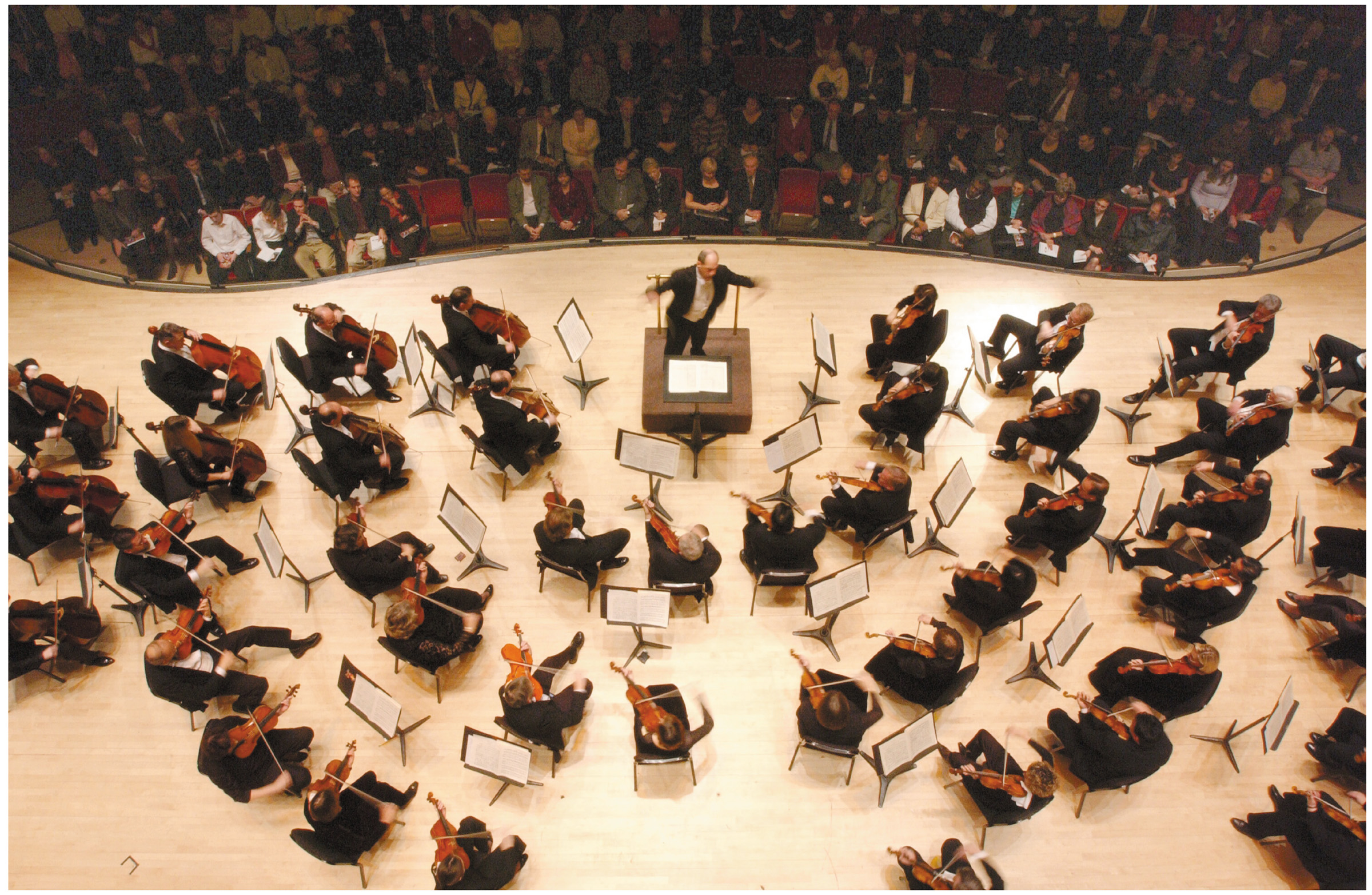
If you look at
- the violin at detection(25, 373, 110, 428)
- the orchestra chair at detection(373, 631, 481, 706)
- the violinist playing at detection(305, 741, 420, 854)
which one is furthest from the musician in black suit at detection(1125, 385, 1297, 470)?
the violin at detection(25, 373, 110, 428)

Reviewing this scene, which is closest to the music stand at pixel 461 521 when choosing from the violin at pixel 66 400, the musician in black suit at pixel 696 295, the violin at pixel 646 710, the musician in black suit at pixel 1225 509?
the violin at pixel 646 710

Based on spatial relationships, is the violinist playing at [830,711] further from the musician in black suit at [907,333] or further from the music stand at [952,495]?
the musician in black suit at [907,333]

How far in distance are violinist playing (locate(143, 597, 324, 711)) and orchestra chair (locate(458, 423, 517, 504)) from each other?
1.88 m

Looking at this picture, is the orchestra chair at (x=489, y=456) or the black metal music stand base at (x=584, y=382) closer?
the orchestra chair at (x=489, y=456)

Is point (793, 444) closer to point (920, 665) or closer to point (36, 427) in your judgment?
point (920, 665)

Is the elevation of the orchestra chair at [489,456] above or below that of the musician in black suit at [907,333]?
below

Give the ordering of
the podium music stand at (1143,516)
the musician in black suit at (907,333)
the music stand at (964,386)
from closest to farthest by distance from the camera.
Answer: the podium music stand at (1143,516) → the musician in black suit at (907,333) → the music stand at (964,386)

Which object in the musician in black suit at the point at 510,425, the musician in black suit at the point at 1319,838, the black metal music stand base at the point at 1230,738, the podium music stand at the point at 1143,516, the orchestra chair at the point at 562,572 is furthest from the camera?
the musician in black suit at the point at 510,425

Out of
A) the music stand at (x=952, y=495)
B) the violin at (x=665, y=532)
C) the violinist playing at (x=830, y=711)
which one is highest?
the music stand at (x=952, y=495)

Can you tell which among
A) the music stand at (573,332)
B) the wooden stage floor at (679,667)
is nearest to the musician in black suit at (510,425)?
the wooden stage floor at (679,667)

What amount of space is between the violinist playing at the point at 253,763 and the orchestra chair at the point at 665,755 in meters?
2.06

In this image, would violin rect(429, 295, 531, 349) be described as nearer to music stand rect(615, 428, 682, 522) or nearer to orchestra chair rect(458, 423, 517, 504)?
orchestra chair rect(458, 423, 517, 504)

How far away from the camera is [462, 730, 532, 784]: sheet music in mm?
4199

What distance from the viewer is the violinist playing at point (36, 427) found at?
591 cm
